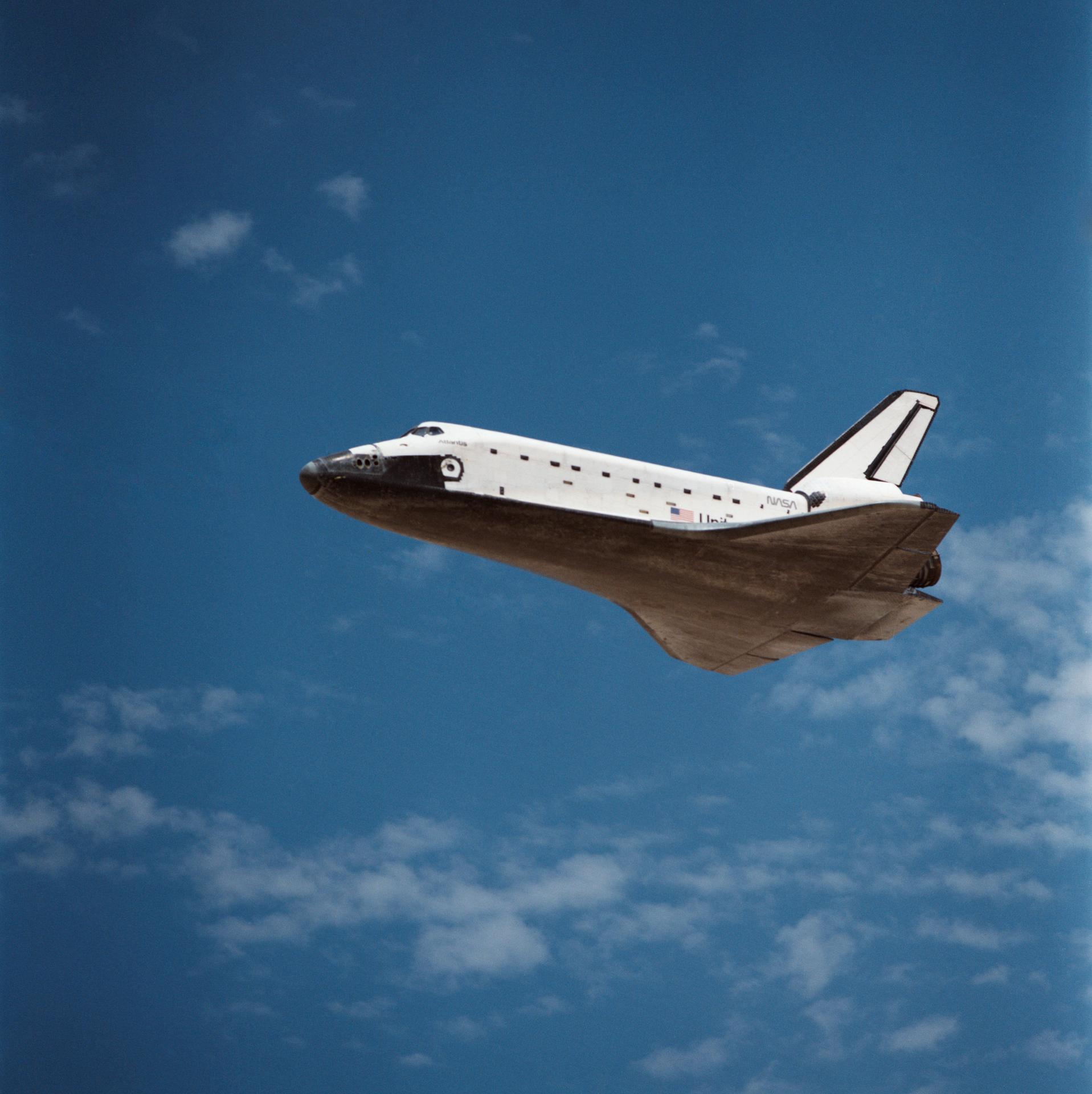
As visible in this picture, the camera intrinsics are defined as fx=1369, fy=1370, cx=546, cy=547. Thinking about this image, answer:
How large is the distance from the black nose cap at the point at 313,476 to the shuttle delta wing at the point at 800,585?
6265 mm

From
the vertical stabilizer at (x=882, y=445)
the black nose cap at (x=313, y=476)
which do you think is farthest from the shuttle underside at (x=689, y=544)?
the vertical stabilizer at (x=882, y=445)

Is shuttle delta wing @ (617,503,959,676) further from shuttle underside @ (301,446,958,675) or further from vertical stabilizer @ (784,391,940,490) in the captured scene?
vertical stabilizer @ (784,391,940,490)

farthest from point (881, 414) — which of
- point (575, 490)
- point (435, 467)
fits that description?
point (435, 467)

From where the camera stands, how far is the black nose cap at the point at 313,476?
958 inches

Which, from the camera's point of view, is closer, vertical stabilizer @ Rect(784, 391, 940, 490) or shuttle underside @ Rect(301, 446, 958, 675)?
shuttle underside @ Rect(301, 446, 958, 675)

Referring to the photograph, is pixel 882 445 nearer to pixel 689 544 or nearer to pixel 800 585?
pixel 800 585

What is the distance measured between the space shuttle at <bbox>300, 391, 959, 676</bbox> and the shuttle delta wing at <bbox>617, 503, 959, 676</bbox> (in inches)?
1.5

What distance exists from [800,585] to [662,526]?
3.79 metres

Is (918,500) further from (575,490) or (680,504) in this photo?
(575,490)

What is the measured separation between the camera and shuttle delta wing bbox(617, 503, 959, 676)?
85.0 ft

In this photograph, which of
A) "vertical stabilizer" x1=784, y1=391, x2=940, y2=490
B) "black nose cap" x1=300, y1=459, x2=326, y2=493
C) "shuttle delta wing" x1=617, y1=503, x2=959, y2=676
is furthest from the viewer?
"vertical stabilizer" x1=784, y1=391, x2=940, y2=490

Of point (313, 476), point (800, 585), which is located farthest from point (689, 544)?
point (313, 476)

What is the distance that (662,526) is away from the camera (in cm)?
2552

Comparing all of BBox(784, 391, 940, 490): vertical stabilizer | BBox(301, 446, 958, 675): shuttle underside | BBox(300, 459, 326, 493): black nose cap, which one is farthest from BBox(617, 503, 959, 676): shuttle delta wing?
BBox(300, 459, 326, 493): black nose cap
